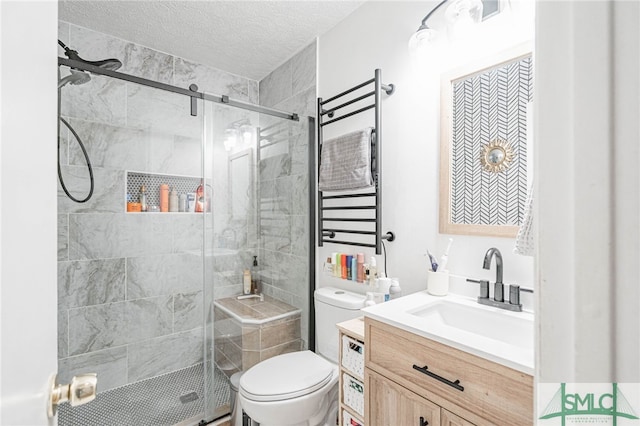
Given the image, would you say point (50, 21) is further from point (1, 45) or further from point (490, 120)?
point (490, 120)

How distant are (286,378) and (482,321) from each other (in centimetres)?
93

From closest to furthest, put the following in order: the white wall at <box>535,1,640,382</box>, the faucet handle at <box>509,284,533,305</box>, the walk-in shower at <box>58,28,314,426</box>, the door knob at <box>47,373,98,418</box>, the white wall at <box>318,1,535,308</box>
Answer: the white wall at <box>535,1,640,382</box> < the door knob at <box>47,373,98,418</box> < the faucet handle at <box>509,284,533,305</box> < the white wall at <box>318,1,535,308</box> < the walk-in shower at <box>58,28,314,426</box>

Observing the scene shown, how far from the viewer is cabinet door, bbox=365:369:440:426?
95 centimetres

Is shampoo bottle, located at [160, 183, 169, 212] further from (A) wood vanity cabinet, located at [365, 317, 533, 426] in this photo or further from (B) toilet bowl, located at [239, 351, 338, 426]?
(A) wood vanity cabinet, located at [365, 317, 533, 426]

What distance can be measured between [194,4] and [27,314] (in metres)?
1.98

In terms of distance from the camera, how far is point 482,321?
115cm

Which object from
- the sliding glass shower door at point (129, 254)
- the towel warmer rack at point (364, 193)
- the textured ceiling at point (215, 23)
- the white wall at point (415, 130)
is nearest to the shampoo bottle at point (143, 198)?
the sliding glass shower door at point (129, 254)

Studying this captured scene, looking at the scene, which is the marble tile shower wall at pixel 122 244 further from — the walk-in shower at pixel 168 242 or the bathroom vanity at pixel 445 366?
the bathroom vanity at pixel 445 366

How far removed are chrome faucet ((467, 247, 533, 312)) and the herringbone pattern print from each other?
0.48 ft

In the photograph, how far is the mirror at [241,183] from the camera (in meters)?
1.88

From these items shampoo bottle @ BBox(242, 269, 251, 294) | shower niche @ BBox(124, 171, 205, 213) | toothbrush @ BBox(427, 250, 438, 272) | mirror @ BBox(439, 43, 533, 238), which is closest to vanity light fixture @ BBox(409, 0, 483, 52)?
mirror @ BBox(439, 43, 533, 238)

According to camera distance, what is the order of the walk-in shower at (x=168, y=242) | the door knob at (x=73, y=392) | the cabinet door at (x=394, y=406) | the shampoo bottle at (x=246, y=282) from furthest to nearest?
1. the shampoo bottle at (x=246, y=282)
2. the walk-in shower at (x=168, y=242)
3. the cabinet door at (x=394, y=406)
4. the door knob at (x=73, y=392)

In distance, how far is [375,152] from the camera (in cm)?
158

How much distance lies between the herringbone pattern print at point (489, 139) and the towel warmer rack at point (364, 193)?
1.17 feet
